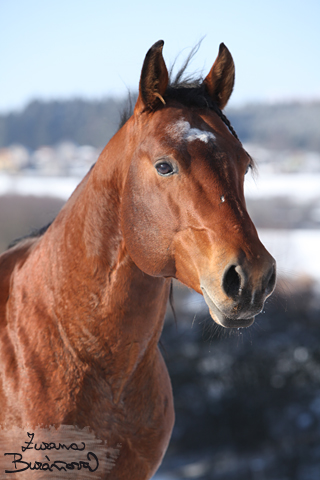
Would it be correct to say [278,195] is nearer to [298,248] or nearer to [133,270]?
[298,248]

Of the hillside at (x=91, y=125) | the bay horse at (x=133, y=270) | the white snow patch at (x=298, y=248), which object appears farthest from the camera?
the hillside at (x=91, y=125)

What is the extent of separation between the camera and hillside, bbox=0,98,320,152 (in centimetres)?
1018

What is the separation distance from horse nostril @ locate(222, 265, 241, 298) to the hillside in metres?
8.81

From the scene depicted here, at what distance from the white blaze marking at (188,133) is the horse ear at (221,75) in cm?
24

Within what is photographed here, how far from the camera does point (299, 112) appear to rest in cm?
1246

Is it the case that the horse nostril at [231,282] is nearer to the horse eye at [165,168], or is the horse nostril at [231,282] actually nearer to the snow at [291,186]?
the horse eye at [165,168]

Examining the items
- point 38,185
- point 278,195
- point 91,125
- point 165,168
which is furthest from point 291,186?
point 165,168

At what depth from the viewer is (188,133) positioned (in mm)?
1096

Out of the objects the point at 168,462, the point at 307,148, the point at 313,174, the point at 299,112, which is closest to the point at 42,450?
the point at 168,462

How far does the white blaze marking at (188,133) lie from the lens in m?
1.08

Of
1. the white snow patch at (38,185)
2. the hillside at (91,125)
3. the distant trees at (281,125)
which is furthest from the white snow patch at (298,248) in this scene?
the white snow patch at (38,185)

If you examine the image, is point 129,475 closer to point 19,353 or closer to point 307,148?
point 19,353
